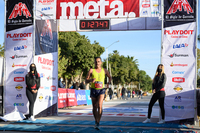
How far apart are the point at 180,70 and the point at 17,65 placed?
20.1ft

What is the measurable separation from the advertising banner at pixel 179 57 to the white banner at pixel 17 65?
516cm

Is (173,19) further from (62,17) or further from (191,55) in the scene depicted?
(62,17)

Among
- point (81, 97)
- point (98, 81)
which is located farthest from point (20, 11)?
point (81, 97)

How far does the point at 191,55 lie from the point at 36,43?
5.82 m

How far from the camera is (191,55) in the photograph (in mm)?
9633

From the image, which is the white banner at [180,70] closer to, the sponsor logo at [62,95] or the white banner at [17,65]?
the white banner at [17,65]

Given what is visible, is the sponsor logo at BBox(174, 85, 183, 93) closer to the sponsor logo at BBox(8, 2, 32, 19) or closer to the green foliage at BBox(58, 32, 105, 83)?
the sponsor logo at BBox(8, 2, 32, 19)

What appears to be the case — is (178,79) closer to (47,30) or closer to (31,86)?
(31,86)

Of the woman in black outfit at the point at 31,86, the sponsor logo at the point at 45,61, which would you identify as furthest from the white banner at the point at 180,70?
the sponsor logo at the point at 45,61

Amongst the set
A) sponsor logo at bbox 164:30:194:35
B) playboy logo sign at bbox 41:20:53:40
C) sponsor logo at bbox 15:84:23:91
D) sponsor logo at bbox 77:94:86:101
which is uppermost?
playboy logo sign at bbox 41:20:53:40

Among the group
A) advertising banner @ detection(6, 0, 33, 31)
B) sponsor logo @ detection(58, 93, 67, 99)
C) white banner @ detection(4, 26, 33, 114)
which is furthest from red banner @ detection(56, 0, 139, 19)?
sponsor logo @ detection(58, 93, 67, 99)

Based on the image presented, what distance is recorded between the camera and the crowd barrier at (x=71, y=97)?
17022mm

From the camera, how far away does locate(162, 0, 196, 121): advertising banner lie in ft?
31.4

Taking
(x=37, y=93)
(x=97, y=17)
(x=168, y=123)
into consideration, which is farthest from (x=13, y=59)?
(x=168, y=123)
